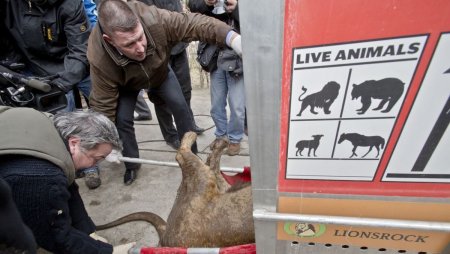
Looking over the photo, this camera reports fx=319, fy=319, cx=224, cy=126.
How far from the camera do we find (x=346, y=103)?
2.78ft

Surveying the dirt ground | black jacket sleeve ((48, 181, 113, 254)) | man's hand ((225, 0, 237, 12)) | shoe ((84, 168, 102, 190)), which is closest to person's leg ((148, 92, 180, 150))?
the dirt ground

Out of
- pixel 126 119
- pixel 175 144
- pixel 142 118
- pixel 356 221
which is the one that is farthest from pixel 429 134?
pixel 142 118

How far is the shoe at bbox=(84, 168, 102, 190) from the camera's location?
3.49m

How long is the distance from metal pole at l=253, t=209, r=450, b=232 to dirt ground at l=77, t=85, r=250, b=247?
2000 millimetres

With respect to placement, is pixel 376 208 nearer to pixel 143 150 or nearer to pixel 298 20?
pixel 298 20

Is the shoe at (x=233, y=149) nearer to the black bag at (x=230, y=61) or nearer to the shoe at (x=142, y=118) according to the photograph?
the black bag at (x=230, y=61)

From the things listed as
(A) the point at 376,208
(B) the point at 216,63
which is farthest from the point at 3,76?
(A) the point at 376,208

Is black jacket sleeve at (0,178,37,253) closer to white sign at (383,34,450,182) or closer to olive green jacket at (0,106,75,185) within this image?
olive green jacket at (0,106,75,185)

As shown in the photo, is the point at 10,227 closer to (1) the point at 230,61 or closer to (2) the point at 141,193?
(2) the point at 141,193

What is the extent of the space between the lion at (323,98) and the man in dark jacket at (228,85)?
2.15 m

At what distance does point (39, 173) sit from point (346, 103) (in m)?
1.50

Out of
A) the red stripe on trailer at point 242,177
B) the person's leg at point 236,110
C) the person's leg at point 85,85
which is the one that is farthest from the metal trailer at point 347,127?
the person's leg at point 85,85

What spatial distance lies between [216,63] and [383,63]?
9.17ft

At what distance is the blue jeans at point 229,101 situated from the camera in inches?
138
